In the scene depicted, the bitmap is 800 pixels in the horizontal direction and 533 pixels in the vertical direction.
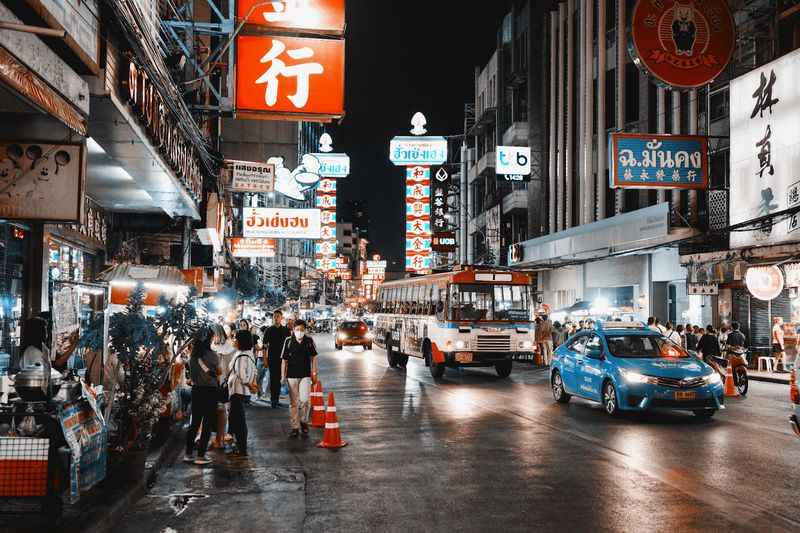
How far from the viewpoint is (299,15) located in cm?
1409

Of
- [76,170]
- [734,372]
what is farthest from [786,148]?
[76,170]

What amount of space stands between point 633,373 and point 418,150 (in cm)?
4559

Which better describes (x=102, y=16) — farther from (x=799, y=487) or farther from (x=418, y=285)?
(x=418, y=285)

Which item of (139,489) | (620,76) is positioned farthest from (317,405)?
(620,76)

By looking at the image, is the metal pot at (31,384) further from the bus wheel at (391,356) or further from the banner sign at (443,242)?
the banner sign at (443,242)

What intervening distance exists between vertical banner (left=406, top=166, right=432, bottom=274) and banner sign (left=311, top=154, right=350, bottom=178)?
7.30 meters

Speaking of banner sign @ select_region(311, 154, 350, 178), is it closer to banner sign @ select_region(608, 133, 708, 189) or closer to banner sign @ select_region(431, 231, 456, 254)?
banner sign @ select_region(431, 231, 456, 254)

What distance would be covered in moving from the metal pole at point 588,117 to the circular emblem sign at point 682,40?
A: 19921 millimetres

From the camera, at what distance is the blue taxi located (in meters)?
14.0

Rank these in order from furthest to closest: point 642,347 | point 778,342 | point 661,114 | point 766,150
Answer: point 661,114
point 778,342
point 766,150
point 642,347

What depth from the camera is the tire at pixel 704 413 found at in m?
14.6

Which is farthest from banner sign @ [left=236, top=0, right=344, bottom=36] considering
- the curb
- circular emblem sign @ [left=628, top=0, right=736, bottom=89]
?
circular emblem sign @ [left=628, top=0, right=736, bottom=89]

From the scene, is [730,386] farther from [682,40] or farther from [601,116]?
[601,116]

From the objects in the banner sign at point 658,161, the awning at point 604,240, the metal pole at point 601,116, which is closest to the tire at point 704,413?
the banner sign at point 658,161
